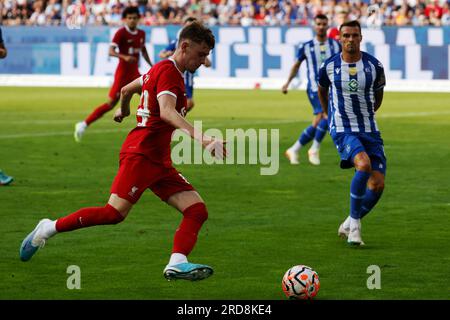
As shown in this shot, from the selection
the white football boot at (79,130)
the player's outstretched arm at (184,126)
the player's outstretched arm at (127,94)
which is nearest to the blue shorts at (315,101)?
the white football boot at (79,130)

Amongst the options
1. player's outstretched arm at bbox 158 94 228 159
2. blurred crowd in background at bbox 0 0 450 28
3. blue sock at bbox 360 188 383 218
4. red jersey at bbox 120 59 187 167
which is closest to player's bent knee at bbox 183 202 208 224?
red jersey at bbox 120 59 187 167

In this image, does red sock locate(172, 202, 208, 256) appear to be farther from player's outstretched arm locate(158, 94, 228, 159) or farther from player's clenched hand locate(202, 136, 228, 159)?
player's clenched hand locate(202, 136, 228, 159)

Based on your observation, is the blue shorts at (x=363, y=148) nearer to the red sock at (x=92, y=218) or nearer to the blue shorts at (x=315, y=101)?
the red sock at (x=92, y=218)

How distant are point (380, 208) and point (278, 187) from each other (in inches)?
85.2

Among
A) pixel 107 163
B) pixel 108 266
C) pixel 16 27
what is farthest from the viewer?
pixel 16 27

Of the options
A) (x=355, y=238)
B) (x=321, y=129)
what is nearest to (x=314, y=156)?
(x=321, y=129)

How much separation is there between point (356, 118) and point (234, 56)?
2590cm

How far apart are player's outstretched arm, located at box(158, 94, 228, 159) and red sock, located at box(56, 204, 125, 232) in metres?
0.94

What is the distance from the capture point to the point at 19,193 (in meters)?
14.0

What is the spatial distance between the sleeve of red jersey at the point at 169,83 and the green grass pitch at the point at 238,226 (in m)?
1.50

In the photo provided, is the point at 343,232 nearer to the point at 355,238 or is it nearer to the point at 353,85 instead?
the point at 355,238

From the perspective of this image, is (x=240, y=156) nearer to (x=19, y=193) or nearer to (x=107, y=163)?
(x=107, y=163)

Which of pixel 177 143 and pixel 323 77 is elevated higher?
pixel 323 77
